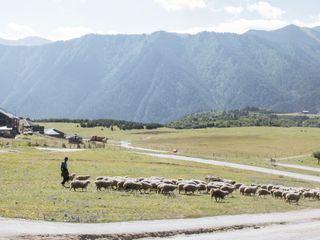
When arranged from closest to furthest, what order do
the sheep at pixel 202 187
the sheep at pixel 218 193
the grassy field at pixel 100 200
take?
the grassy field at pixel 100 200, the sheep at pixel 218 193, the sheep at pixel 202 187

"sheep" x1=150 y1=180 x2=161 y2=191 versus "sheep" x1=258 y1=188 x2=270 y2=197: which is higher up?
"sheep" x1=150 y1=180 x2=161 y2=191

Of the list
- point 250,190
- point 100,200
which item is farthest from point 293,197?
point 100,200

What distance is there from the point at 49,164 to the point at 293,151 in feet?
303

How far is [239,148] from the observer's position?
167 metres

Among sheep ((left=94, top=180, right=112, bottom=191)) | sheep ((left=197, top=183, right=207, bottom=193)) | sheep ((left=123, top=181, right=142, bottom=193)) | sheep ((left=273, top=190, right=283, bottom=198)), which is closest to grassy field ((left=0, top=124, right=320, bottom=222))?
sheep ((left=94, top=180, right=112, bottom=191))

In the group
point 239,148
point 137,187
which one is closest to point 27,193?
point 137,187

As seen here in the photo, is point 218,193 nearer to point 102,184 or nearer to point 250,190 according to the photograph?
point 250,190

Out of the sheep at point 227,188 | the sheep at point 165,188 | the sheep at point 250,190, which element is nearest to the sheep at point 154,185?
the sheep at point 165,188

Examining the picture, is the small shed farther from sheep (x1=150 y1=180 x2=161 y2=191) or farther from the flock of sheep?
sheep (x1=150 y1=180 x2=161 y2=191)

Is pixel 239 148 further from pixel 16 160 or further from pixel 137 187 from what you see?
pixel 137 187

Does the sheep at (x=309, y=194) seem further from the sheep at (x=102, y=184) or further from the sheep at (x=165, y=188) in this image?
the sheep at (x=102, y=184)

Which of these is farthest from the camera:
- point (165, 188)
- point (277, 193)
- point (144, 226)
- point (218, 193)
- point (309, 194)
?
→ point (309, 194)

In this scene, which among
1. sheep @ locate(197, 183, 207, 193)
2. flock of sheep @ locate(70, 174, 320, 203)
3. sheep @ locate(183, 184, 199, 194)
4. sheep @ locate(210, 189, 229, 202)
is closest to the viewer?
sheep @ locate(210, 189, 229, 202)

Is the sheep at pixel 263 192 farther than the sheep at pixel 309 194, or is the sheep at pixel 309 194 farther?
the sheep at pixel 309 194
